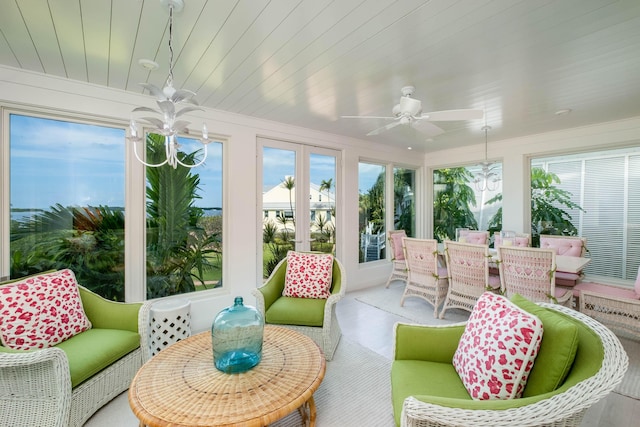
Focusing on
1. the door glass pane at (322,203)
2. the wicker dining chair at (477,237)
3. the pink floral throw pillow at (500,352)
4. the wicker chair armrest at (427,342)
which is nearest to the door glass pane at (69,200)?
the door glass pane at (322,203)

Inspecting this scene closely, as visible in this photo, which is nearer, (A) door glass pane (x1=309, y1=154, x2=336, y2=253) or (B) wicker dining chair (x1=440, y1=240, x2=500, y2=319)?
(B) wicker dining chair (x1=440, y1=240, x2=500, y2=319)

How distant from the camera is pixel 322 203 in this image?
4.34 metres

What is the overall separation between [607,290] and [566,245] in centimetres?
94

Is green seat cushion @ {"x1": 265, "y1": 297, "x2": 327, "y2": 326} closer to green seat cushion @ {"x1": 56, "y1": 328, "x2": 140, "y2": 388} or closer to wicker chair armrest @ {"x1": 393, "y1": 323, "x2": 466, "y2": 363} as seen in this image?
wicker chair armrest @ {"x1": 393, "y1": 323, "x2": 466, "y2": 363}

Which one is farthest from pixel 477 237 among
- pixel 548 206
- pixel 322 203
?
pixel 322 203

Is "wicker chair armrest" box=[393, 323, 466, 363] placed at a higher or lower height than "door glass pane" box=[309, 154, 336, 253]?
lower

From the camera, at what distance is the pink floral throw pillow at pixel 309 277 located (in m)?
2.78

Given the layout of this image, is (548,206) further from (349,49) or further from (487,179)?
(349,49)

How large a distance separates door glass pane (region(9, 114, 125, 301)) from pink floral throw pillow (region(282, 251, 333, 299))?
177cm

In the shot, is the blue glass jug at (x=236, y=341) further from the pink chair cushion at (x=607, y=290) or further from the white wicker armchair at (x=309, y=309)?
the pink chair cushion at (x=607, y=290)

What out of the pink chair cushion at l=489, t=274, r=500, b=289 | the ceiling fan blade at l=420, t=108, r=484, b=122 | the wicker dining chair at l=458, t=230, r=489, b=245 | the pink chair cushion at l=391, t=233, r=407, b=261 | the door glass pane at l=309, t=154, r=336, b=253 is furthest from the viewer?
the pink chair cushion at l=391, t=233, r=407, b=261

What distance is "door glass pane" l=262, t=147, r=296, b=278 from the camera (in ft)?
12.4

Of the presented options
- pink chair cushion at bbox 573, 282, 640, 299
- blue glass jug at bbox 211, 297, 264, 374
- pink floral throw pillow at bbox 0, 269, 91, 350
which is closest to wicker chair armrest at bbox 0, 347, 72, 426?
pink floral throw pillow at bbox 0, 269, 91, 350

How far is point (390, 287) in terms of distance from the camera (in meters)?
4.80
